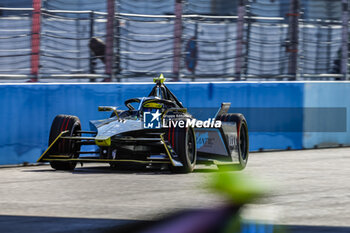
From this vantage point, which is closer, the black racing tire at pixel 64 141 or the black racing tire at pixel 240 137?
the black racing tire at pixel 64 141

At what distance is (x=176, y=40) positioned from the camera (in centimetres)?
1212

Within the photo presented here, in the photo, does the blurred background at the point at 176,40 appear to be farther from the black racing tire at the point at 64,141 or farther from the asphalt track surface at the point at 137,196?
the asphalt track surface at the point at 137,196

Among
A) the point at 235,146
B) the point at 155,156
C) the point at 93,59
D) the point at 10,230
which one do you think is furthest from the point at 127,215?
the point at 93,59

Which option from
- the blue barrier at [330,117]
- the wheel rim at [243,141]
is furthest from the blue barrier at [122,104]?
the wheel rim at [243,141]

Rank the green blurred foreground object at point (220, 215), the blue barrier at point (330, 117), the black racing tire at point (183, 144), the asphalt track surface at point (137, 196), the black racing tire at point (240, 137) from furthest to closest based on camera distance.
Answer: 1. the blue barrier at point (330, 117)
2. the black racing tire at point (240, 137)
3. the black racing tire at point (183, 144)
4. the asphalt track surface at point (137, 196)
5. the green blurred foreground object at point (220, 215)

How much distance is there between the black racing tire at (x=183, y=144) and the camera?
30.1 ft

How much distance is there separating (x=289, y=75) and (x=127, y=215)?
26.8ft

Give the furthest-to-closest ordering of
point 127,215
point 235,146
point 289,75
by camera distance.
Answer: point 289,75, point 235,146, point 127,215

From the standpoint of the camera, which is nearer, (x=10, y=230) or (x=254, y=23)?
(x=10, y=230)

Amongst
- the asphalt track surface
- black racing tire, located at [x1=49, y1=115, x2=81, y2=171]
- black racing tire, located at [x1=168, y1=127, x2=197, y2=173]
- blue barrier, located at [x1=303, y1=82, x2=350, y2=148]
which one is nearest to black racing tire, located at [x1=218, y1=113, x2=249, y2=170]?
the asphalt track surface

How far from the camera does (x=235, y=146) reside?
10.1 m

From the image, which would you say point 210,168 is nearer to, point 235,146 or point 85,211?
point 235,146

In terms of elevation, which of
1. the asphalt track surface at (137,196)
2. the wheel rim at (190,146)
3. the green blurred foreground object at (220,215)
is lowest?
the asphalt track surface at (137,196)

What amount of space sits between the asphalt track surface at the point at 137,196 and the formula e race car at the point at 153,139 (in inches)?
8.3
